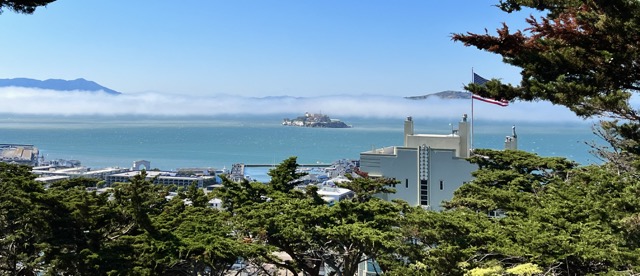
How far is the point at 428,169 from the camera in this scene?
848 inches

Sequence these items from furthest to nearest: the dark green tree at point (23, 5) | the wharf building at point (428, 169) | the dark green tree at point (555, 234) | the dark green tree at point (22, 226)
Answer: the wharf building at point (428, 169), the dark green tree at point (22, 226), the dark green tree at point (555, 234), the dark green tree at point (23, 5)

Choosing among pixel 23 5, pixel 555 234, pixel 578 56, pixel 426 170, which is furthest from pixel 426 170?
pixel 23 5

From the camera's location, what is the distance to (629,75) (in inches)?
196

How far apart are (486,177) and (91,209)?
1098cm

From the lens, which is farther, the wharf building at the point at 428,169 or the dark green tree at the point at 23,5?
the wharf building at the point at 428,169

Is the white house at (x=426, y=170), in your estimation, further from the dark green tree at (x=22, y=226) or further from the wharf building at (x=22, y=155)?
the wharf building at (x=22, y=155)

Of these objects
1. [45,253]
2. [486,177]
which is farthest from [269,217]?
[486,177]

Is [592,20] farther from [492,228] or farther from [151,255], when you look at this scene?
[151,255]

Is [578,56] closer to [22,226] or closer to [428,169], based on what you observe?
[22,226]

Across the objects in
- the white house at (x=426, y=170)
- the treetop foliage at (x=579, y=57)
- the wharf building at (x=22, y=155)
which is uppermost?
the treetop foliage at (x=579, y=57)

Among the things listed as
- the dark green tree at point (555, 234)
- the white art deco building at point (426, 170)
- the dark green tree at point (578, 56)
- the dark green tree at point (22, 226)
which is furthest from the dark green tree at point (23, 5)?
the white art deco building at point (426, 170)

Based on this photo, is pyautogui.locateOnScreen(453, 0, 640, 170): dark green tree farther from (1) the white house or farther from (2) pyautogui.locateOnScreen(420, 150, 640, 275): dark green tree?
(1) the white house

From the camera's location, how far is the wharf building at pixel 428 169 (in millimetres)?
21531

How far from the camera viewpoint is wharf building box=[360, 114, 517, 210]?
2153 centimetres
